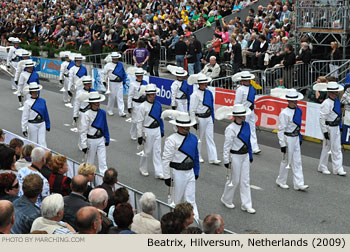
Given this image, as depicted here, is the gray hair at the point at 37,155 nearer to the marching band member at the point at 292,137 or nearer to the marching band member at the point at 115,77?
the marching band member at the point at 292,137

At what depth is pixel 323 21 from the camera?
19.2m

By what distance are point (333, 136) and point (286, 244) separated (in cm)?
677

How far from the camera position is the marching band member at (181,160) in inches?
370

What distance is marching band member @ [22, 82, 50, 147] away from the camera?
1277cm

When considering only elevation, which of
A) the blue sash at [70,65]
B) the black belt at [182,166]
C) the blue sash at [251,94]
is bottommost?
the black belt at [182,166]

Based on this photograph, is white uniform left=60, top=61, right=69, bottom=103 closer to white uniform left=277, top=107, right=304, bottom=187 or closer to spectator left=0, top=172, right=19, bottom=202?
white uniform left=277, top=107, right=304, bottom=187

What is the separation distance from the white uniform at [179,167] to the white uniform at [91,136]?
8.53 feet

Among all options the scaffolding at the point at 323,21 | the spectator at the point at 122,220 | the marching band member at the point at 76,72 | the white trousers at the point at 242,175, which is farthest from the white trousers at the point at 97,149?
the scaffolding at the point at 323,21

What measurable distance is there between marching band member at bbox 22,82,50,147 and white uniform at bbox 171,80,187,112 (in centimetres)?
358

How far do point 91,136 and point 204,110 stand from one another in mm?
2991

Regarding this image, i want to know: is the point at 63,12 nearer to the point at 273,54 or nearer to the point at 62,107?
the point at 62,107

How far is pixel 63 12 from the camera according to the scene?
126 ft

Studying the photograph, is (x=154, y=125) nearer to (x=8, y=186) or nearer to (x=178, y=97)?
(x=178, y=97)

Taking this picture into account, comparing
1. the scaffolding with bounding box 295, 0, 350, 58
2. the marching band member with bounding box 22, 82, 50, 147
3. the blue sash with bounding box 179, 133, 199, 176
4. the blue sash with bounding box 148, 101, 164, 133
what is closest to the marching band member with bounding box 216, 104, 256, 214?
the blue sash with bounding box 179, 133, 199, 176
